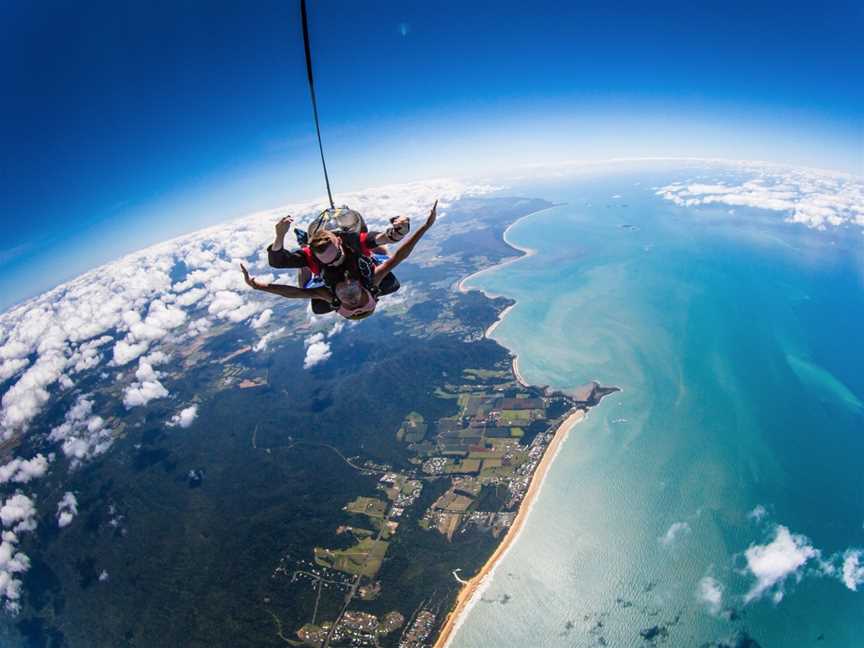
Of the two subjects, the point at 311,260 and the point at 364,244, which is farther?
the point at 364,244

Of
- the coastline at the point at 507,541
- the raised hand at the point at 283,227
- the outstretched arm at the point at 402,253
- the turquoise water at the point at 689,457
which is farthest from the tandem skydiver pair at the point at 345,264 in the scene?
the coastline at the point at 507,541

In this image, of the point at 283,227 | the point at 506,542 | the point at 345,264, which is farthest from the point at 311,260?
the point at 506,542

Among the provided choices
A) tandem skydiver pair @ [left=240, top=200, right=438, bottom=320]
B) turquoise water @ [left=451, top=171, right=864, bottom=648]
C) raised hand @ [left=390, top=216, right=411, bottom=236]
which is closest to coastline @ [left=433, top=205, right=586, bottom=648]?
turquoise water @ [left=451, top=171, right=864, bottom=648]

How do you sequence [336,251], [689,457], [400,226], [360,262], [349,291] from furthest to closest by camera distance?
[689,457], [360,262], [349,291], [400,226], [336,251]

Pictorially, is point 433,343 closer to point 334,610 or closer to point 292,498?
point 292,498

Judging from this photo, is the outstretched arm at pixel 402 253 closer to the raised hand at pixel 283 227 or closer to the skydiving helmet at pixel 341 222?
the skydiving helmet at pixel 341 222

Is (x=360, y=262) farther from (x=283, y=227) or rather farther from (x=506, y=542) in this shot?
(x=506, y=542)

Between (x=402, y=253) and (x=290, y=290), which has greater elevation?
(x=402, y=253)
